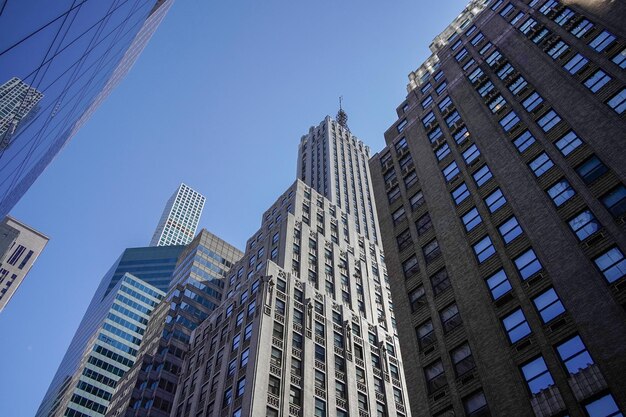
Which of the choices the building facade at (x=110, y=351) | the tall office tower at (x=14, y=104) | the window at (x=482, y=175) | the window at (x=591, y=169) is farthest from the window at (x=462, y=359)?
the building facade at (x=110, y=351)

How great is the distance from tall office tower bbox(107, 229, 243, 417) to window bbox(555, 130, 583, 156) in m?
63.4

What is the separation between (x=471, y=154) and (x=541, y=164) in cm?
725

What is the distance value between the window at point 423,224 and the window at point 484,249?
6.01 metres

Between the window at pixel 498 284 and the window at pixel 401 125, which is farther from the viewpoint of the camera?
the window at pixel 401 125

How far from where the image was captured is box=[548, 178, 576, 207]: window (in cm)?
3039

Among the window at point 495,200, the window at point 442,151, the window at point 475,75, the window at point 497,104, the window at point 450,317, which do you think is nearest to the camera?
the window at point 450,317

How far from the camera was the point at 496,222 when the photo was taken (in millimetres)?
33312

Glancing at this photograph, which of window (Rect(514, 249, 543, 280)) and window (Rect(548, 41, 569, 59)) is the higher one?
window (Rect(548, 41, 569, 59))

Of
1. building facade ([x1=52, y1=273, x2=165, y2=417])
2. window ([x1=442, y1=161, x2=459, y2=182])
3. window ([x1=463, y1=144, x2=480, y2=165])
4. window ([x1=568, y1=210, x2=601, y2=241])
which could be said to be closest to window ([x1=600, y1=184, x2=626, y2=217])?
window ([x1=568, y1=210, x2=601, y2=241])

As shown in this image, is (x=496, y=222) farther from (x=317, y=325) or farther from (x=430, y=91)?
(x=317, y=325)

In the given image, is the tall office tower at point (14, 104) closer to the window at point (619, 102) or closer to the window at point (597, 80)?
the window at point (619, 102)

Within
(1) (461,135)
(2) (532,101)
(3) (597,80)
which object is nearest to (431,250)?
(1) (461,135)

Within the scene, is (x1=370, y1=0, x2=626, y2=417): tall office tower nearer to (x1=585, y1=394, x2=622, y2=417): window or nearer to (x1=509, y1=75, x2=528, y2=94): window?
(x1=585, y1=394, x2=622, y2=417): window

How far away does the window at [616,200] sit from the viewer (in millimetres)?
27078
